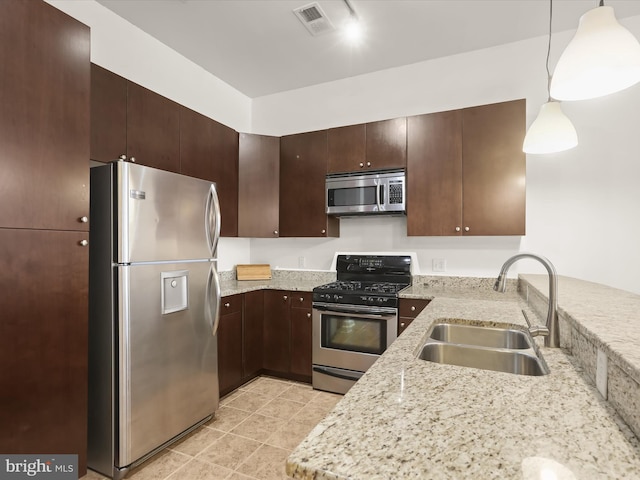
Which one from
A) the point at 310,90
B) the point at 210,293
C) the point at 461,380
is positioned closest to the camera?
the point at 461,380

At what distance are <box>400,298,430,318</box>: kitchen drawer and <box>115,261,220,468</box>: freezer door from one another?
54.9 inches

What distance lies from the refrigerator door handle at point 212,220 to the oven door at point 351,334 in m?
1.06

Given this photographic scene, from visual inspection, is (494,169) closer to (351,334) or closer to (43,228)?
(351,334)

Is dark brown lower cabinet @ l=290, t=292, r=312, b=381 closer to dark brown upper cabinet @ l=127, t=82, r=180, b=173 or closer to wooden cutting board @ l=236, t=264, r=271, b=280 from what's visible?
wooden cutting board @ l=236, t=264, r=271, b=280

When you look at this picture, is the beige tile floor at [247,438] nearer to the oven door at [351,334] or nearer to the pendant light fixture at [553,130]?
the oven door at [351,334]

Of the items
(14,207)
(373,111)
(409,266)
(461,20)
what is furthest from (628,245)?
(14,207)

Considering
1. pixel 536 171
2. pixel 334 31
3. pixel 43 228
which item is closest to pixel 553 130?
pixel 536 171

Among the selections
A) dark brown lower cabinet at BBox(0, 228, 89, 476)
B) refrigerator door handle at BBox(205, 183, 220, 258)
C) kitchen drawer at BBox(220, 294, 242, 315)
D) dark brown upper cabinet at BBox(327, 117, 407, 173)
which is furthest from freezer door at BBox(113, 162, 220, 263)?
dark brown upper cabinet at BBox(327, 117, 407, 173)

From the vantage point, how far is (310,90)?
3.75 meters

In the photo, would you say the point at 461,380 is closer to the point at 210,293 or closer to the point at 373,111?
the point at 210,293

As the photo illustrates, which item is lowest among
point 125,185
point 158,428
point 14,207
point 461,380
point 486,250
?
point 158,428

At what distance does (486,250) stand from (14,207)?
3.15 meters

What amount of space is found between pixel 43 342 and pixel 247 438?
1336mm

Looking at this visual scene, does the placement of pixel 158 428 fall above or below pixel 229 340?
below
